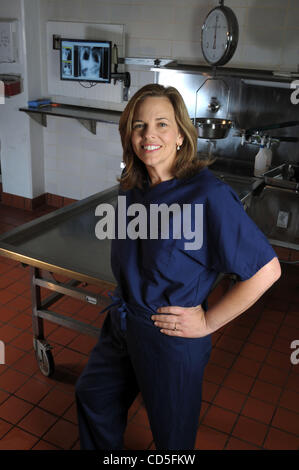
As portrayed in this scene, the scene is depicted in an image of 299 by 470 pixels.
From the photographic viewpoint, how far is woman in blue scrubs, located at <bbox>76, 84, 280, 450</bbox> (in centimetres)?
128

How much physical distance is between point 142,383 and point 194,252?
52cm

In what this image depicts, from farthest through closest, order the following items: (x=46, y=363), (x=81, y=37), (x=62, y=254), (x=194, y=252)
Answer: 1. (x=81, y=37)
2. (x=46, y=363)
3. (x=62, y=254)
4. (x=194, y=252)

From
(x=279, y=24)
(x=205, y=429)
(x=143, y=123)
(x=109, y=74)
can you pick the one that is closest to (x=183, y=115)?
(x=143, y=123)

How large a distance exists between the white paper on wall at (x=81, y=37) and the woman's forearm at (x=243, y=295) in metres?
2.98

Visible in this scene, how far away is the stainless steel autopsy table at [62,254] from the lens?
1.80m

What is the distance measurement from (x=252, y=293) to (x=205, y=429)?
3.62 feet

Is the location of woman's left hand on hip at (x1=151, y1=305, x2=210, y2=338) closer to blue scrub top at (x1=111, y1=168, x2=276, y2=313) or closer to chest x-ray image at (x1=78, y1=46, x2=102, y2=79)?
blue scrub top at (x1=111, y1=168, x2=276, y2=313)

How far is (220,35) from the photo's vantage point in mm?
2959

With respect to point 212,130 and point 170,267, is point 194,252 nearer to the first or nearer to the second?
point 170,267

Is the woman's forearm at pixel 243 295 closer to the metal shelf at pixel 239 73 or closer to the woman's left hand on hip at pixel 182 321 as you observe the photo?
the woman's left hand on hip at pixel 182 321

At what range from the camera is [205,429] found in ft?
6.98

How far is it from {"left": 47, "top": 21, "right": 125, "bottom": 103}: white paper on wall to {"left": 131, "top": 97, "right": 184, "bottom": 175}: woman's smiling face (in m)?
2.69

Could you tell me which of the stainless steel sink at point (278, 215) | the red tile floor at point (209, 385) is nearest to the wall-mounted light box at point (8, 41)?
the red tile floor at point (209, 385)

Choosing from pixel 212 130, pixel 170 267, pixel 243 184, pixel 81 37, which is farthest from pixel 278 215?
pixel 81 37
